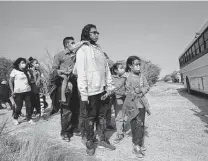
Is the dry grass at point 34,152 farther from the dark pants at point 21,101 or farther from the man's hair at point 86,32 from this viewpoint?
the dark pants at point 21,101

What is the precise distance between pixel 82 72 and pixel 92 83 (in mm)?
234

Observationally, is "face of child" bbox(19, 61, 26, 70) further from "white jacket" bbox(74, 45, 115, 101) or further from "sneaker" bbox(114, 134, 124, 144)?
"sneaker" bbox(114, 134, 124, 144)

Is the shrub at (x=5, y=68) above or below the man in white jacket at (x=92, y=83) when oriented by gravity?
above

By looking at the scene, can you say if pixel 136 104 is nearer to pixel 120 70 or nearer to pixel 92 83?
pixel 92 83

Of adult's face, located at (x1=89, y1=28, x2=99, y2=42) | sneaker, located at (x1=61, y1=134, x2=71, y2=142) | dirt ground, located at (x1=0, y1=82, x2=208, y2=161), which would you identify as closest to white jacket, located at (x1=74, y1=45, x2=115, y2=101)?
adult's face, located at (x1=89, y1=28, x2=99, y2=42)

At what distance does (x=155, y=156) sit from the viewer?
3.17 meters

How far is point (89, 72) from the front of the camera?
321cm

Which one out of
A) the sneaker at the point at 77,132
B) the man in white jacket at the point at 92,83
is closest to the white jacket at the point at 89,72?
the man in white jacket at the point at 92,83

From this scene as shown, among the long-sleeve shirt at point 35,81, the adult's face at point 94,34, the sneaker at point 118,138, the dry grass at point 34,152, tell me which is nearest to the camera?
the dry grass at point 34,152

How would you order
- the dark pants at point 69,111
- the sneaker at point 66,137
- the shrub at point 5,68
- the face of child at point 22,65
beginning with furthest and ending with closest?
1. the shrub at point 5,68
2. the face of child at point 22,65
3. the dark pants at point 69,111
4. the sneaker at point 66,137

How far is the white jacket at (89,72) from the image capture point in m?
3.15

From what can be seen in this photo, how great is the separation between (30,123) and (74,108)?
A: 184cm

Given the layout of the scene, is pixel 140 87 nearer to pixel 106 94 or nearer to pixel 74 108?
pixel 106 94

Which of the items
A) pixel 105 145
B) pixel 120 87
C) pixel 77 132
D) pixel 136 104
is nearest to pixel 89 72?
pixel 136 104
